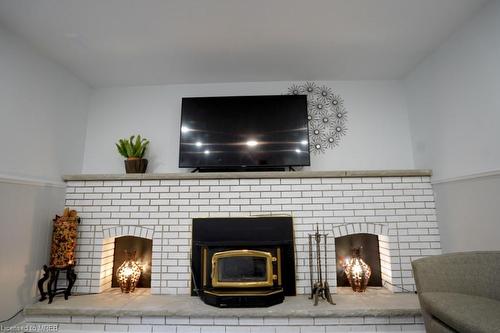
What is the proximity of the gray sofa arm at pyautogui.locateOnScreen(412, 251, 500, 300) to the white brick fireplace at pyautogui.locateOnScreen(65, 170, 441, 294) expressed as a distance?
83 cm

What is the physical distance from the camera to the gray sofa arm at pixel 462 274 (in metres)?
1.53

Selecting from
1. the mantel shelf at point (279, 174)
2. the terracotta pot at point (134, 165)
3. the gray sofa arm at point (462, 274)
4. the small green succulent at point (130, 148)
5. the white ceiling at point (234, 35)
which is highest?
the white ceiling at point (234, 35)

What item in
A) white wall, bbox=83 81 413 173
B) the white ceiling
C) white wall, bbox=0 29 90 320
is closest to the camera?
the white ceiling

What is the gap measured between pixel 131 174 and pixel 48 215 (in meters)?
0.82

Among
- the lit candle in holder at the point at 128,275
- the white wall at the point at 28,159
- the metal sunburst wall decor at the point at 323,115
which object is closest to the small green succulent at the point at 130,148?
the white wall at the point at 28,159

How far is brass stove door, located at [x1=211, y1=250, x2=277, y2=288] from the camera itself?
Result: 7.18 ft

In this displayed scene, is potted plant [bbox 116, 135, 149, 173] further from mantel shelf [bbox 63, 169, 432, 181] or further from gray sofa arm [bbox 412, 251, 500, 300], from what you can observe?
gray sofa arm [bbox 412, 251, 500, 300]

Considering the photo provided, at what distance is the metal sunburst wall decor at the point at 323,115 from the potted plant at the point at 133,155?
5.93 ft

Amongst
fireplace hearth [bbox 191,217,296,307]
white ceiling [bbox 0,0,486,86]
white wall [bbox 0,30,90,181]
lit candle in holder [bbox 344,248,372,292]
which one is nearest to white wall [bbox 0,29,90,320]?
Result: white wall [bbox 0,30,90,181]

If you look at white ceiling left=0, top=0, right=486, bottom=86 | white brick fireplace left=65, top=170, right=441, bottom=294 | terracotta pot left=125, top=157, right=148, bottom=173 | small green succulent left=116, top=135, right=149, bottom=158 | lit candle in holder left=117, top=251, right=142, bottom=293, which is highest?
white ceiling left=0, top=0, right=486, bottom=86

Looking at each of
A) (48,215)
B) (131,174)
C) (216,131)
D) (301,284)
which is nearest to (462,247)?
(301,284)

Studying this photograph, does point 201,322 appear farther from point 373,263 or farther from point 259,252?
point 373,263

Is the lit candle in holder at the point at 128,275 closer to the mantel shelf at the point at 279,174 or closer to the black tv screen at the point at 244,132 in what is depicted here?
the mantel shelf at the point at 279,174

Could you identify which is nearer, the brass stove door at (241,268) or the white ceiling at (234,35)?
the white ceiling at (234,35)
